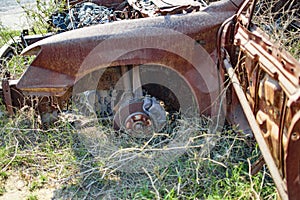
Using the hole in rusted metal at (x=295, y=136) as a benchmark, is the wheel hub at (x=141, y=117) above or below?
below

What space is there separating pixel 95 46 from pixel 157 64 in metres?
0.48

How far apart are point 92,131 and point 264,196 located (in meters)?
1.52

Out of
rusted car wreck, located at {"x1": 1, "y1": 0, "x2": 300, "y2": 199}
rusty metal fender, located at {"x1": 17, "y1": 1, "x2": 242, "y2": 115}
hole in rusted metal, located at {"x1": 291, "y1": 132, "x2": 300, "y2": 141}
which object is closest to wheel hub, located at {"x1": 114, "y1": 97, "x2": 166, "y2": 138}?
rusted car wreck, located at {"x1": 1, "y1": 0, "x2": 300, "y2": 199}

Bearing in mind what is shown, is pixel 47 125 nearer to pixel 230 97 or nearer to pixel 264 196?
pixel 230 97

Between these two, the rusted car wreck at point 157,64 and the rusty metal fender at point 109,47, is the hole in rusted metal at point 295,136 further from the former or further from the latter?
the rusty metal fender at point 109,47

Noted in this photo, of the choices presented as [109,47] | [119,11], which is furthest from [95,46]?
[119,11]

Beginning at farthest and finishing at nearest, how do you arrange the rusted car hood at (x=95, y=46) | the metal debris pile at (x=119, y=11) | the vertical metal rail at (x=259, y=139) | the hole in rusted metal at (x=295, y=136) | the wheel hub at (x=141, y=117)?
the metal debris pile at (x=119, y=11)
the wheel hub at (x=141, y=117)
the rusted car hood at (x=95, y=46)
the vertical metal rail at (x=259, y=139)
the hole in rusted metal at (x=295, y=136)

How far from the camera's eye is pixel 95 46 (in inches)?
112

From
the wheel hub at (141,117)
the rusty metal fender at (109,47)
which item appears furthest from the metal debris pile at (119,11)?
the wheel hub at (141,117)

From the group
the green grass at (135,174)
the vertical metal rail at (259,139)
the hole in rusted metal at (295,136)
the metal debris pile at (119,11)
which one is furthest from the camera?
the metal debris pile at (119,11)

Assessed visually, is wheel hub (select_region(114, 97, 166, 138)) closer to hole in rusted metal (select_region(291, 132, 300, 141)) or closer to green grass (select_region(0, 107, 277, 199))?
green grass (select_region(0, 107, 277, 199))

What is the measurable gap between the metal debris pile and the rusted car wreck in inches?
0.5

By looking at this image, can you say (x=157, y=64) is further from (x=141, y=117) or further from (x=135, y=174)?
(x=135, y=174)

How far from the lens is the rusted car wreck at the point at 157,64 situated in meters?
2.80
